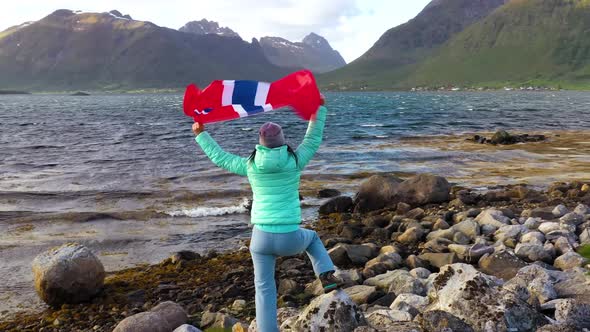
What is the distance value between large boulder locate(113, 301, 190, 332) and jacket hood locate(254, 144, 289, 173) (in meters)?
4.01

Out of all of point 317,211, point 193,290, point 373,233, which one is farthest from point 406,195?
point 193,290

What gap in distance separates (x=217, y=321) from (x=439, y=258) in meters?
5.41

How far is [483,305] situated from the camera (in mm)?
6473

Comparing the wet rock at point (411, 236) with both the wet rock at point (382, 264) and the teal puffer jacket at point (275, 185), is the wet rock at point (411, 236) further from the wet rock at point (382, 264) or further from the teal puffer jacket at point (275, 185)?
the teal puffer jacket at point (275, 185)

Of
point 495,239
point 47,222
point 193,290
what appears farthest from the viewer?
point 47,222

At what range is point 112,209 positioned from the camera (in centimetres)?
2089

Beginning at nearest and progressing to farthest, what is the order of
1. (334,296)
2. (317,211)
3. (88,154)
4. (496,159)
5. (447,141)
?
1. (334,296)
2. (317,211)
3. (496,159)
4. (88,154)
5. (447,141)

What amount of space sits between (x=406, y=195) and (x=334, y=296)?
13906mm

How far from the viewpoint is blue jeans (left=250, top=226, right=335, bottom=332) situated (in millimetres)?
6180

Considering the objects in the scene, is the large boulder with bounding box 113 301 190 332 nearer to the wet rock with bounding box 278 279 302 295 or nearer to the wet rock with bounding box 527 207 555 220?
the wet rock with bounding box 278 279 302 295

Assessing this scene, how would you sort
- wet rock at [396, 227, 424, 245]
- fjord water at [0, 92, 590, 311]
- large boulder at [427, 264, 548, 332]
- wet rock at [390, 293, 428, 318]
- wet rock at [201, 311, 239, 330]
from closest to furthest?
large boulder at [427, 264, 548, 332] < wet rock at [390, 293, 428, 318] < wet rock at [201, 311, 239, 330] < wet rock at [396, 227, 424, 245] < fjord water at [0, 92, 590, 311]

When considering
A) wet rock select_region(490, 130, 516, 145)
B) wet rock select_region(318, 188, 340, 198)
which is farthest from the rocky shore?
wet rock select_region(490, 130, 516, 145)

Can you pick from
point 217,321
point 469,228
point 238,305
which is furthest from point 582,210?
point 217,321

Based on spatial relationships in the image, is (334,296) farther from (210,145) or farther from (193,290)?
(193,290)
